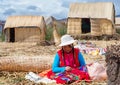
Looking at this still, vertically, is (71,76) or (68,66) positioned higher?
(68,66)

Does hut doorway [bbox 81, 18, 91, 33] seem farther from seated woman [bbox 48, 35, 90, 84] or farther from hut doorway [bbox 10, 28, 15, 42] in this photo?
seated woman [bbox 48, 35, 90, 84]

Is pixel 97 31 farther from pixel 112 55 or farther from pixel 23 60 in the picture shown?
pixel 112 55

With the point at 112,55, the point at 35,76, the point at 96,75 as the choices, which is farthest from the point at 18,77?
the point at 112,55

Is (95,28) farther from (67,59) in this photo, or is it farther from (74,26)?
(67,59)

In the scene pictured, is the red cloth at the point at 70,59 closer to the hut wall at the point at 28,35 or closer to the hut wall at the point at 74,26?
the hut wall at the point at 74,26

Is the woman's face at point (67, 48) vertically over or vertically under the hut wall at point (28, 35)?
over

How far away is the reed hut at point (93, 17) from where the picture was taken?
958 inches

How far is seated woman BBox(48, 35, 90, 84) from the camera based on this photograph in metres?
6.57

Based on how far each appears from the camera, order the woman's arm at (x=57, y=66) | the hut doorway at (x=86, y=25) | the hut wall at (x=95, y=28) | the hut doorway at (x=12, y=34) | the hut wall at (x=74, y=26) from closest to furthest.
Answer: the woman's arm at (x=57, y=66), the hut wall at (x=95, y=28), the hut wall at (x=74, y=26), the hut doorway at (x=86, y=25), the hut doorway at (x=12, y=34)

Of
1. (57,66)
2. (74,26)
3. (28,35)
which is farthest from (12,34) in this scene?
(57,66)

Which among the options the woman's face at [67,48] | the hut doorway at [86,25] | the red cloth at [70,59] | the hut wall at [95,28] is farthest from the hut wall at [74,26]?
the woman's face at [67,48]

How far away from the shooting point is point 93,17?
24.5 metres

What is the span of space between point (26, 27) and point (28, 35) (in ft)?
1.68

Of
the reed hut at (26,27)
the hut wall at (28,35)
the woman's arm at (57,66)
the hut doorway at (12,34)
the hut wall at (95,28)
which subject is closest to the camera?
the woman's arm at (57,66)
